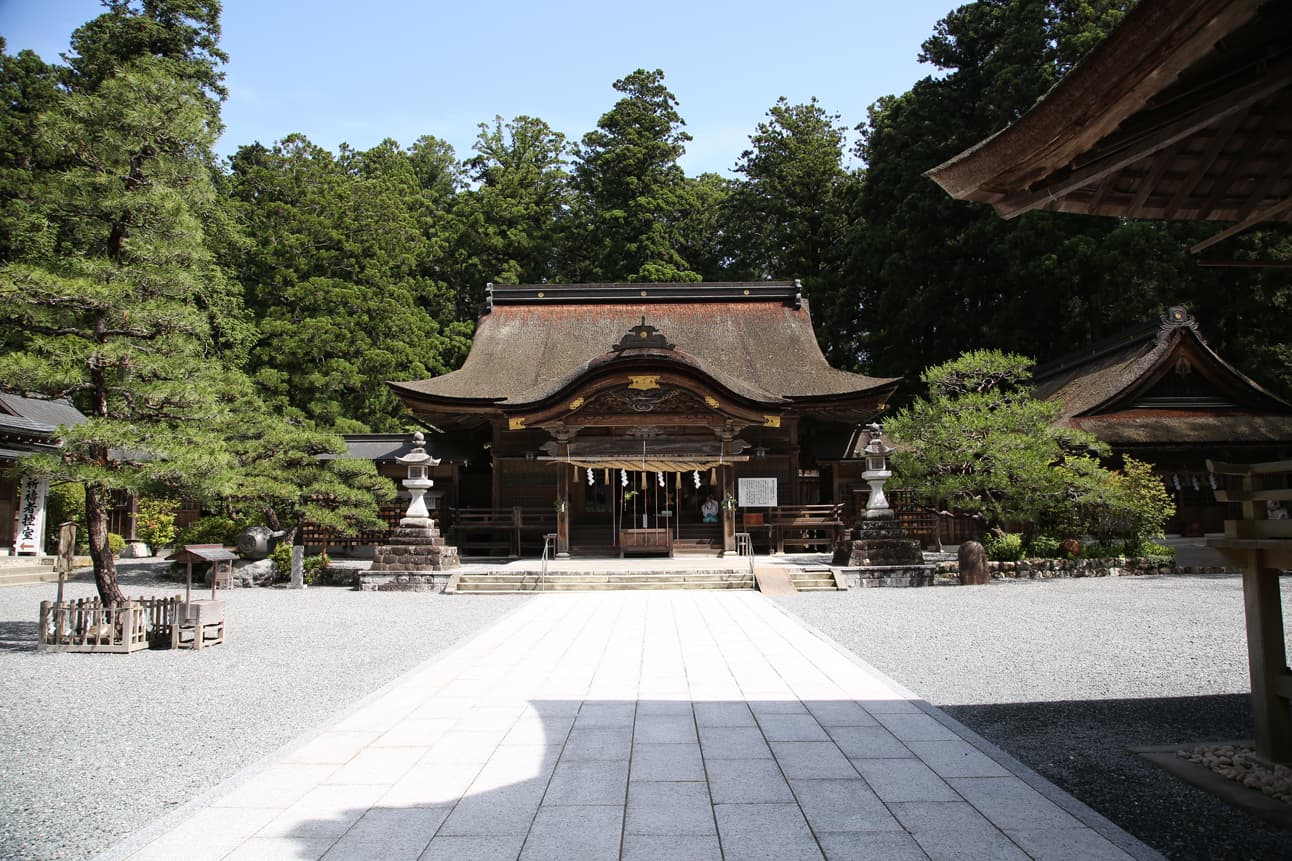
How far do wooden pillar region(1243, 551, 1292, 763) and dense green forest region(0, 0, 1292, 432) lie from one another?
17.4 metres

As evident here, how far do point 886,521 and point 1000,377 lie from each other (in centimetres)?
450

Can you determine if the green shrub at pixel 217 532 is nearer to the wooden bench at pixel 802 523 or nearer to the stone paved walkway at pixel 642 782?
the stone paved walkway at pixel 642 782

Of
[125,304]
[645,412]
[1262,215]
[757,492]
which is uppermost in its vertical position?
[125,304]

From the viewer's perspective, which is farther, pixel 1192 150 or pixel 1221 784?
pixel 1221 784

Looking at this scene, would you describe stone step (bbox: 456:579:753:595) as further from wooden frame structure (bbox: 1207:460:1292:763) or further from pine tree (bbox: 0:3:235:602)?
wooden frame structure (bbox: 1207:460:1292:763)

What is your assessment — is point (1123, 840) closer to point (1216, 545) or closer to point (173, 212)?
point (1216, 545)

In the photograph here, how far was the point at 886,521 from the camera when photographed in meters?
14.4

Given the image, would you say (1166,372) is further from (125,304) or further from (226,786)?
(226,786)

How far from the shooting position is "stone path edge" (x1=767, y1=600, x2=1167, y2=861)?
131 inches

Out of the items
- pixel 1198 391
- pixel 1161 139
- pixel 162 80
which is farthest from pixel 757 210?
pixel 1161 139

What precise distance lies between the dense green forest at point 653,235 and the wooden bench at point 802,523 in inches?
478

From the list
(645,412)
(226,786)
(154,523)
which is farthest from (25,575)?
(226,786)

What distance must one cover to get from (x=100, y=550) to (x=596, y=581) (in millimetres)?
7835

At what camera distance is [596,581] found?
47.2ft
